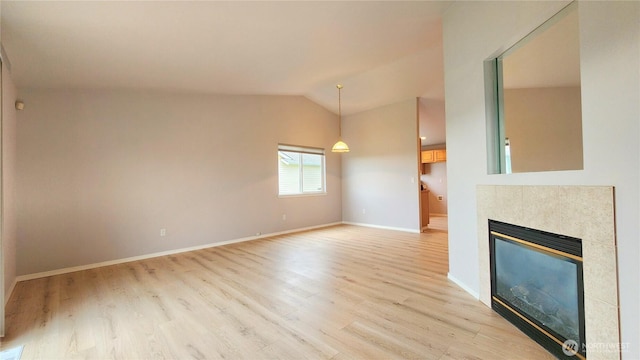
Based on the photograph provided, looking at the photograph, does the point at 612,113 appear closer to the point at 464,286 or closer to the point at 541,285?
the point at 541,285

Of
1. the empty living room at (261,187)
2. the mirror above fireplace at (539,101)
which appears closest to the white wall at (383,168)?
the empty living room at (261,187)

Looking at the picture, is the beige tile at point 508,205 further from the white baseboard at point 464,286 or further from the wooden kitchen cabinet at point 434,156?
the wooden kitchen cabinet at point 434,156

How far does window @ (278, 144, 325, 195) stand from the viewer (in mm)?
6258

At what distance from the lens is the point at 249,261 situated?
3992 millimetres

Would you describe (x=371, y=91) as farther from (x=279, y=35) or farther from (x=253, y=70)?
(x=279, y=35)

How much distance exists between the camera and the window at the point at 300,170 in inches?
246

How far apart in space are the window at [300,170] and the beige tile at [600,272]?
524 cm

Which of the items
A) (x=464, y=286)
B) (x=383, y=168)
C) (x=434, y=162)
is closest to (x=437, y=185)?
(x=434, y=162)

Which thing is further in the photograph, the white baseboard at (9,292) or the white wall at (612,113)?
the white baseboard at (9,292)

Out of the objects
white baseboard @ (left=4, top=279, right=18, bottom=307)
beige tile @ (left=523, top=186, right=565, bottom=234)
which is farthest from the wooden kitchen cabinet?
white baseboard @ (left=4, top=279, right=18, bottom=307)

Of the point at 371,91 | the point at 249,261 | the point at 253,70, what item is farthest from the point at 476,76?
the point at 249,261

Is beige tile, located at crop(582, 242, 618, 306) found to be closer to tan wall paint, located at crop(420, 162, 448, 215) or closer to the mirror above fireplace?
the mirror above fireplace

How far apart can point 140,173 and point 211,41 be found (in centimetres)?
263

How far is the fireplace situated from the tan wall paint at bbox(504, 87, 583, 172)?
535 mm
